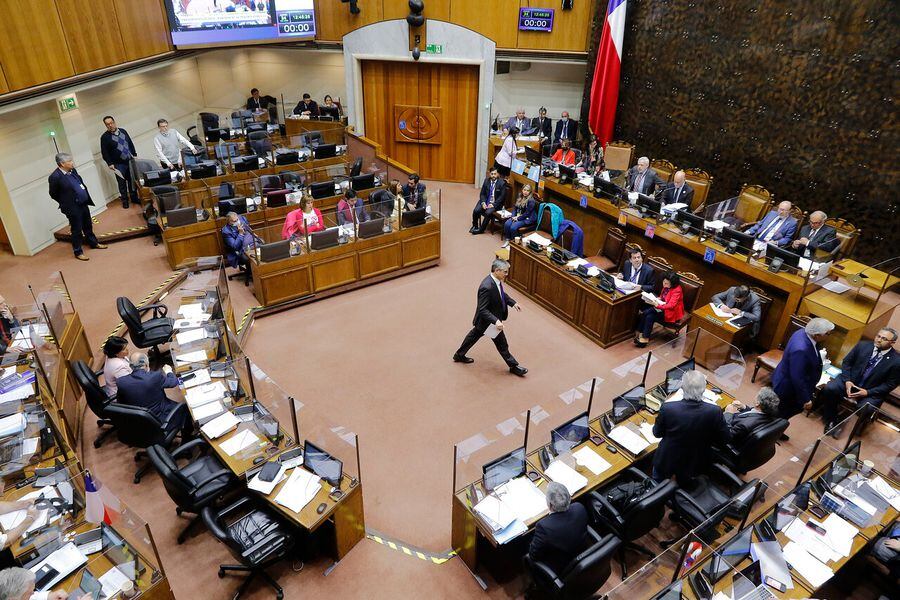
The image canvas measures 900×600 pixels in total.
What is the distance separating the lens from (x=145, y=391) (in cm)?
554

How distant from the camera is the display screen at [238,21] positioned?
37.8 ft

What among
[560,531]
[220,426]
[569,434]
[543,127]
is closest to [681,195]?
[543,127]

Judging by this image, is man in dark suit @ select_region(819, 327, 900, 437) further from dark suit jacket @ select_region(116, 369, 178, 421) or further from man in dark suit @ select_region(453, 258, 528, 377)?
dark suit jacket @ select_region(116, 369, 178, 421)

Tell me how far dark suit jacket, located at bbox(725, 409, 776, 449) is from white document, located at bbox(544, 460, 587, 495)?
4.71 feet

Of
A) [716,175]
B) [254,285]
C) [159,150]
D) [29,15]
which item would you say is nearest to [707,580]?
[254,285]

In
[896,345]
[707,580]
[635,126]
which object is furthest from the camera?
[635,126]

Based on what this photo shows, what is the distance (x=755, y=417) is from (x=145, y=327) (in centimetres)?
697

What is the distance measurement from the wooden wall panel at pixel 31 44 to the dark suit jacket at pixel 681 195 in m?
9.77

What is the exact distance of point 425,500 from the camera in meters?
5.63

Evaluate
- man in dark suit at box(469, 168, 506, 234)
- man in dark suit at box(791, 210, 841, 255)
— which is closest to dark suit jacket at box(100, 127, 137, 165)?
man in dark suit at box(469, 168, 506, 234)

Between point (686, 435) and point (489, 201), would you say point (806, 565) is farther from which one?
point (489, 201)

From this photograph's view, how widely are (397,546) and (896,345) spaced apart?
6.85 metres

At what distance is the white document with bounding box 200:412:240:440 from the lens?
529 centimetres

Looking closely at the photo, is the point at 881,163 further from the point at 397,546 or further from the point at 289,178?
the point at 289,178
